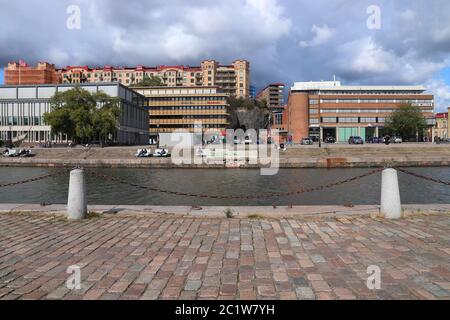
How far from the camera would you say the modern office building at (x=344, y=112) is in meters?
114

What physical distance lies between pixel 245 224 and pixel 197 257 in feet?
8.37

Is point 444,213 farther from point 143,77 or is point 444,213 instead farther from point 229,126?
point 143,77

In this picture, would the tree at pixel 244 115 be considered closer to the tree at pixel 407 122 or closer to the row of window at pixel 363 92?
the row of window at pixel 363 92

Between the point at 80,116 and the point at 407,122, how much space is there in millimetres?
79011

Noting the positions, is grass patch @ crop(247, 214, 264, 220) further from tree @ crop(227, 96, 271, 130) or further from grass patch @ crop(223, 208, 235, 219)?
tree @ crop(227, 96, 271, 130)

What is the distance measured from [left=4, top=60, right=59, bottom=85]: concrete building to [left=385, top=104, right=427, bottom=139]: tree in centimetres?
12717

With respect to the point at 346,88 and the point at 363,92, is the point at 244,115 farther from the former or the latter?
the point at 363,92

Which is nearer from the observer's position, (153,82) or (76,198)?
(76,198)

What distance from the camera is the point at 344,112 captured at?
115125mm

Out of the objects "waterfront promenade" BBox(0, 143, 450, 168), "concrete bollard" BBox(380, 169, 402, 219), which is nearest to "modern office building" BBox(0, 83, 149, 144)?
"waterfront promenade" BBox(0, 143, 450, 168)

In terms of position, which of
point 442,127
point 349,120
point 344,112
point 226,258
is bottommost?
point 226,258

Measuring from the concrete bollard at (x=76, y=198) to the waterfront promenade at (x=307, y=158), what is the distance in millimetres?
39916

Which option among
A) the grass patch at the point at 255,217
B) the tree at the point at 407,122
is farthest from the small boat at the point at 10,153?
the tree at the point at 407,122

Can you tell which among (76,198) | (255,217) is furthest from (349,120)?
(76,198)
